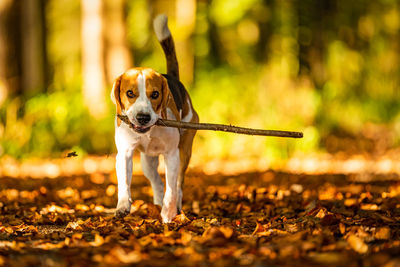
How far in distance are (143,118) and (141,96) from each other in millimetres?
220

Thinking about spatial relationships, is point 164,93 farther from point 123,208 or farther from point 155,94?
point 123,208

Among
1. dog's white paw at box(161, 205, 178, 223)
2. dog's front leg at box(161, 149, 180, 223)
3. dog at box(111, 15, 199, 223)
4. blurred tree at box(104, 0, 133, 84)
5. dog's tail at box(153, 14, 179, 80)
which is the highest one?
blurred tree at box(104, 0, 133, 84)

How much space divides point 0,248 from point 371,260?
2249 millimetres

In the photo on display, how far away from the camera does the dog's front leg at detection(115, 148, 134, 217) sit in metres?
5.18

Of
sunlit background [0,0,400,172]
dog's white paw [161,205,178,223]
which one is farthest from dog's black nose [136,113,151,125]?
sunlit background [0,0,400,172]

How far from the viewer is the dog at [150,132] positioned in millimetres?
4926

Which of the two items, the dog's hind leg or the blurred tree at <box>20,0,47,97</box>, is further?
the blurred tree at <box>20,0,47,97</box>

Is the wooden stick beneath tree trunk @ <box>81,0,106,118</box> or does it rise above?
beneath

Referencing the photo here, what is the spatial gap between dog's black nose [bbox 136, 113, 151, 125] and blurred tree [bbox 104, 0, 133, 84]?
10.1 meters

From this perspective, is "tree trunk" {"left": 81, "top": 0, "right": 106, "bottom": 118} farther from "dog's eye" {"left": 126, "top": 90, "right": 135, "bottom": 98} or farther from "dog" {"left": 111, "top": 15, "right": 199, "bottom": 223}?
"dog's eye" {"left": 126, "top": 90, "right": 135, "bottom": 98}

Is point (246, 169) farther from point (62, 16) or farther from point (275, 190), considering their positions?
point (62, 16)

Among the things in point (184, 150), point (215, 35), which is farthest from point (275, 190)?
point (215, 35)

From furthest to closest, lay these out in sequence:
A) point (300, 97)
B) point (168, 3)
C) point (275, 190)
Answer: point (168, 3) < point (300, 97) < point (275, 190)

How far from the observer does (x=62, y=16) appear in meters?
32.4
